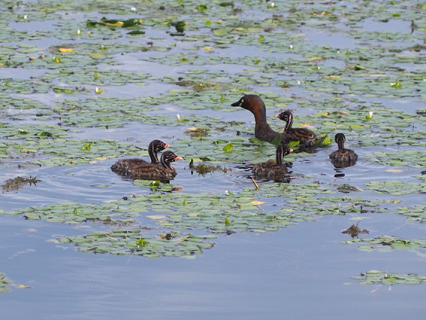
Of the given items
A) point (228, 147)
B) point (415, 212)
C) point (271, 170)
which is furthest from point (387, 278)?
point (228, 147)

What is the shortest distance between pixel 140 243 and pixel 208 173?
11.5 feet

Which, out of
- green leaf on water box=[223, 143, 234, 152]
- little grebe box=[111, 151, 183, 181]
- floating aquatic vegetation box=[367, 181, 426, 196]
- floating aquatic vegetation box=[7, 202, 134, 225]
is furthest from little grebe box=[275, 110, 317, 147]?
floating aquatic vegetation box=[7, 202, 134, 225]

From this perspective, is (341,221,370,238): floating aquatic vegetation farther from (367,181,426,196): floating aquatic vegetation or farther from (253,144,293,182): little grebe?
(253,144,293,182): little grebe

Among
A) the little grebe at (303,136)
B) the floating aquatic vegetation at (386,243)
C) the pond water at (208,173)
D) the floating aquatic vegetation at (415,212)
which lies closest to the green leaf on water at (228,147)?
the pond water at (208,173)

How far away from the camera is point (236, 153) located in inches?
590

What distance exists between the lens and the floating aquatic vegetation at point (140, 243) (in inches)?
402

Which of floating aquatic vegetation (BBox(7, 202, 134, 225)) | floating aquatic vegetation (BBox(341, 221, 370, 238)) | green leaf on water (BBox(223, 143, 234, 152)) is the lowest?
floating aquatic vegetation (BBox(341, 221, 370, 238))

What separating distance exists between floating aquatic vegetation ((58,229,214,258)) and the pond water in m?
0.03

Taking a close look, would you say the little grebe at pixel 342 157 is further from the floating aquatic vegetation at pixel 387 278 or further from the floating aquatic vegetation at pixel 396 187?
the floating aquatic vegetation at pixel 387 278

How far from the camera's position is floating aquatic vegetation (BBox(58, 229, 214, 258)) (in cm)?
1022

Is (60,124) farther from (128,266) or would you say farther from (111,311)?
(111,311)

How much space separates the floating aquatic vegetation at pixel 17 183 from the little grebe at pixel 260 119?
472 cm

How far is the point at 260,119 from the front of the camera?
16.5 metres

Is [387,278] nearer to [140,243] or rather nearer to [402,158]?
[140,243]
